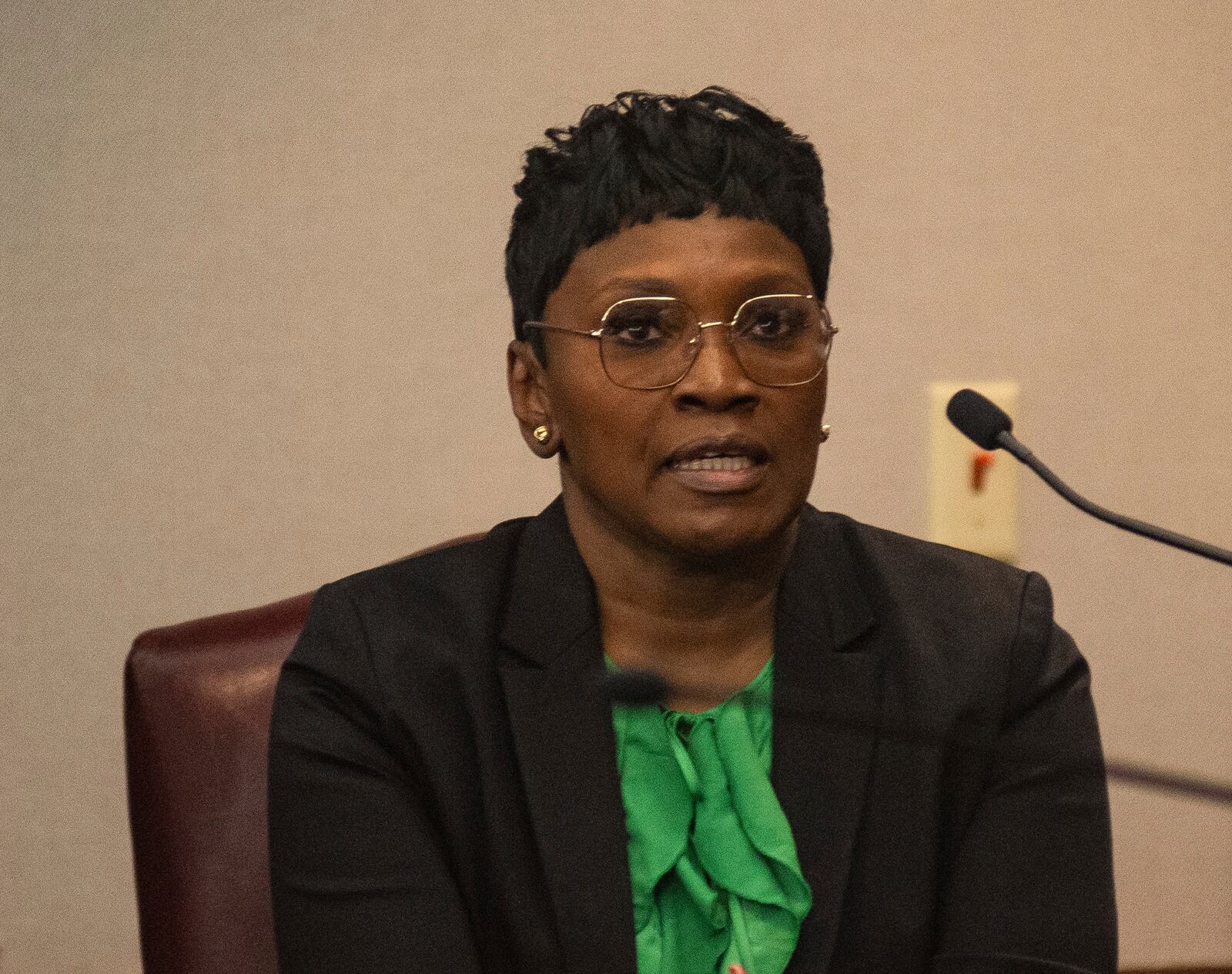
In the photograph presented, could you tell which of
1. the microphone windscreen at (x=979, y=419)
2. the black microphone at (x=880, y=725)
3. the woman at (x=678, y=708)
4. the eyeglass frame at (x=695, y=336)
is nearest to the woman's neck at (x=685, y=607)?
the woman at (x=678, y=708)

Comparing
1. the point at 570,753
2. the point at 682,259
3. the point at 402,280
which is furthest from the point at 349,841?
the point at 402,280

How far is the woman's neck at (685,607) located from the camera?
1.20 meters

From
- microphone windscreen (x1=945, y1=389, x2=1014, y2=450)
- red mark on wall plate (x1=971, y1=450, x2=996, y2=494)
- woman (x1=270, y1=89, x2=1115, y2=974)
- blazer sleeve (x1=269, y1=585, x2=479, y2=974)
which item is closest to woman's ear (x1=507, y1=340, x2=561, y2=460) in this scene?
woman (x1=270, y1=89, x2=1115, y2=974)

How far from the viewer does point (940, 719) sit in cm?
115

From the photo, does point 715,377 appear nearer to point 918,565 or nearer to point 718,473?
point 718,473

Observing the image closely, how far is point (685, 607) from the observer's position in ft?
4.00

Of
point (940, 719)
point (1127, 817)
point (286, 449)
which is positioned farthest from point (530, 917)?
point (1127, 817)

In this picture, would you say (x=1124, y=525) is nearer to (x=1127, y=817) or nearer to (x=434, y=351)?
(x=434, y=351)

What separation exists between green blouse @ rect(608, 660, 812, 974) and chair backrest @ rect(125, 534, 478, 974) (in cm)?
33

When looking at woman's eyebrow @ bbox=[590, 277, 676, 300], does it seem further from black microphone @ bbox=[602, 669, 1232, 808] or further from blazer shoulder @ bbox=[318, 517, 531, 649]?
black microphone @ bbox=[602, 669, 1232, 808]

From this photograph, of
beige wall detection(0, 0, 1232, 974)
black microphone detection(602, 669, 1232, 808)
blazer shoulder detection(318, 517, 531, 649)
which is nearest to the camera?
black microphone detection(602, 669, 1232, 808)

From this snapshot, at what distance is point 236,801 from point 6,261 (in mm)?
886

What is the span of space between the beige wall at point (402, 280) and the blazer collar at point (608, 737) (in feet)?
2.13

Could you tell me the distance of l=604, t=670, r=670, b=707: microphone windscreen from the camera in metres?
0.61
